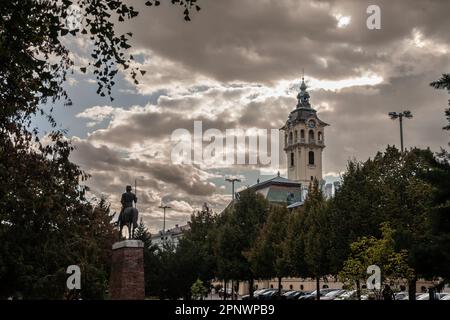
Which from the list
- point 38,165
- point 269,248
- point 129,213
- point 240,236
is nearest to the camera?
point 38,165

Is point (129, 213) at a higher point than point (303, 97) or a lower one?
lower

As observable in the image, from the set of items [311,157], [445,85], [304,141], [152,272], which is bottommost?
[152,272]

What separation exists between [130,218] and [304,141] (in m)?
127

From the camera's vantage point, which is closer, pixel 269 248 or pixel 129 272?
pixel 129 272

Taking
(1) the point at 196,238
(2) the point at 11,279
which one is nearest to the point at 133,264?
(2) the point at 11,279

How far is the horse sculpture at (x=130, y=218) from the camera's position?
1238 inches

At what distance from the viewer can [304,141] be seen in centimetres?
15600

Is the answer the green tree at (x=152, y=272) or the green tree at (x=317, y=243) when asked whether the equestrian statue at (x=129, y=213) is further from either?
the green tree at (x=152, y=272)

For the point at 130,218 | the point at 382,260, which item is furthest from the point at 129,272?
the point at 382,260

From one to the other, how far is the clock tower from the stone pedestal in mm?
124077

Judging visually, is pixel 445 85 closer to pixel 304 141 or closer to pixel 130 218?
pixel 130 218

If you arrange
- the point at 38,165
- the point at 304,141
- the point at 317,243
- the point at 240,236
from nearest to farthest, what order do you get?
the point at 38,165
the point at 317,243
the point at 240,236
the point at 304,141

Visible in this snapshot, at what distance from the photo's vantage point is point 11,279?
31.9m
